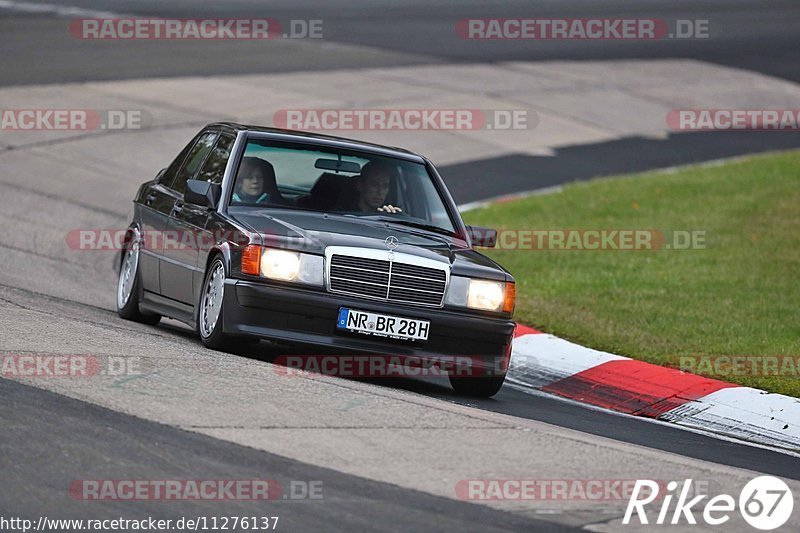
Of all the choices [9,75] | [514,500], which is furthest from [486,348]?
[9,75]

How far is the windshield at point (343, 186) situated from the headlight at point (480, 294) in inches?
37.7

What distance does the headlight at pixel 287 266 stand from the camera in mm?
8781

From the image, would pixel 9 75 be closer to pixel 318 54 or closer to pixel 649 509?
pixel 318 54

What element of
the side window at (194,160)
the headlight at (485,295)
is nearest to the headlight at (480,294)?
the headlight at (485,295)

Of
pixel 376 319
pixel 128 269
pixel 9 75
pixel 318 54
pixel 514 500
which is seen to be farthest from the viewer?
pixel 318 54

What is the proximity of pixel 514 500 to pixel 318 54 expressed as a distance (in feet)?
73.8

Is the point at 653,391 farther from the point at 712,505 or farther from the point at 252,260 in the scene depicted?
the point at 712,505

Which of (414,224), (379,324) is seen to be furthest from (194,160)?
(379,324)

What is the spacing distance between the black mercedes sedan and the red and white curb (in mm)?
1096

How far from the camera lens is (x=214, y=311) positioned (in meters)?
9.15

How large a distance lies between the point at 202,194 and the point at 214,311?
0.90m

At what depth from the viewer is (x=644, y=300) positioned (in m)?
13.1

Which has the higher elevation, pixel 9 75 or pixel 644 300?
pixel 9 75

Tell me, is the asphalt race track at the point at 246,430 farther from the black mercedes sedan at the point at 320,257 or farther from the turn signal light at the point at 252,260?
the turn signal light at the point at 252,260
